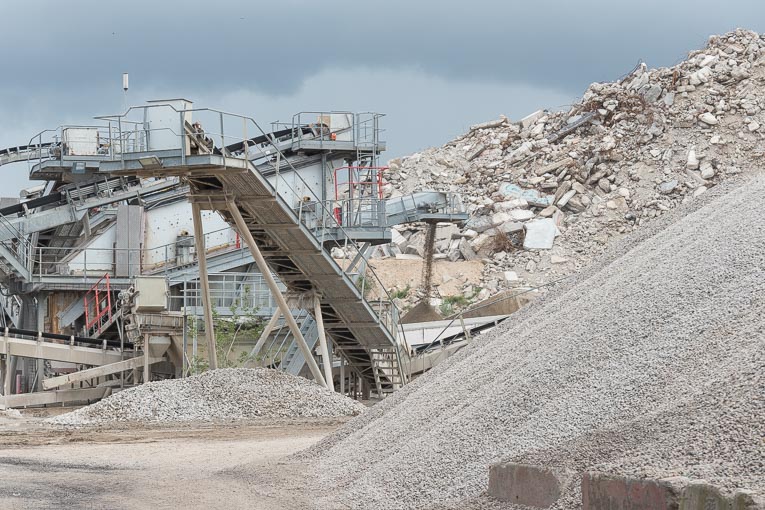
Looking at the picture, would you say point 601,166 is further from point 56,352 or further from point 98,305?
point 56,352

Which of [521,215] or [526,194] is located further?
[526,194]

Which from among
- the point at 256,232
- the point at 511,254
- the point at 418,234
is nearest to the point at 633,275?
the point at 256,232

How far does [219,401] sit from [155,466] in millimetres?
7591

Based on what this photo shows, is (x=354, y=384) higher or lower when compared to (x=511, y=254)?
lower

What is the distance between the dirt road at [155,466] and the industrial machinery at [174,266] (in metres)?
3.93

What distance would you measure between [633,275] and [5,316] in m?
27.1

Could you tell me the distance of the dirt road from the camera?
450 inches

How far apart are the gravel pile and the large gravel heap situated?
A: 7815 millimetres

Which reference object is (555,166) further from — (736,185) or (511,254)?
(736,185)

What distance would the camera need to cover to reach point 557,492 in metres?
8.33

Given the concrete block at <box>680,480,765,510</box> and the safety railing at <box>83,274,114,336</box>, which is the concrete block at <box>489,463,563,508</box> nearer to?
the concrete block at <box>680,480,765,510</box>

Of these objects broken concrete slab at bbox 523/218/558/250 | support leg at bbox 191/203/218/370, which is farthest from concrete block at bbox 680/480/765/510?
broken concrete slab at bbox 523/218/558/250

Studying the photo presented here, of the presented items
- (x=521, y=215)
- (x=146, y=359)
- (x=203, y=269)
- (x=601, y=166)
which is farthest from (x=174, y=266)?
(x=601, y=166)

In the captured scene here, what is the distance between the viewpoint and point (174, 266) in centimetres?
3212
